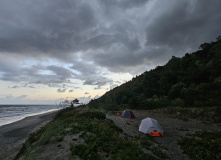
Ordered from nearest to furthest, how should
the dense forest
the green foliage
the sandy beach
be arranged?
the green foliage < the sandy beach < the dense forest

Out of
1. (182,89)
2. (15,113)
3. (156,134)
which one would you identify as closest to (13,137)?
(156,134)

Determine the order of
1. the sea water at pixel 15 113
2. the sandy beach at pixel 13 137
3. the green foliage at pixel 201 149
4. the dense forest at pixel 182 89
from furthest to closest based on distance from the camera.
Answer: the sea water at pixel 15 113
the dense forest at pixel 182 89
the sandy beach at pixel 13 137
the green foliage at pixel 201 149

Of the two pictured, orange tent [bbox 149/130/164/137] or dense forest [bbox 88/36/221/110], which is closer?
orange tent [bbox 149/130/164/137]

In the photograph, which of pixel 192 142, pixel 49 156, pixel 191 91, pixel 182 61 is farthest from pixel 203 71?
pixel 49 156

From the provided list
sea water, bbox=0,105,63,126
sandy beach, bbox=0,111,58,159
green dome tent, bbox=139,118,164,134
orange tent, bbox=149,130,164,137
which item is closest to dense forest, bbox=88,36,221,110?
green dome tent, bbox=139,118,164,134

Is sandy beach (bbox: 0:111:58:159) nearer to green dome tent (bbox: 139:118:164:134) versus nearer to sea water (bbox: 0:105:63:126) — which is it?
sea water (bbox: 0:105:63:126)

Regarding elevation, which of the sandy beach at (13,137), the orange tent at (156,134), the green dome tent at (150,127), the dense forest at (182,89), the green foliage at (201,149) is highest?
the dense forest at (182,89)

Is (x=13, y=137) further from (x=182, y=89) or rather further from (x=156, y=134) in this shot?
(x=182, y=89)

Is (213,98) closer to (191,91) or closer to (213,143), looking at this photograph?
(191,91)

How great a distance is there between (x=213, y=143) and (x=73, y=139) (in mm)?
8891

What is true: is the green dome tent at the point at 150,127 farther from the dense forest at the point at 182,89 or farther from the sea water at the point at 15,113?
the sea water at the point at 15,113

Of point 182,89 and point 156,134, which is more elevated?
point 182,89

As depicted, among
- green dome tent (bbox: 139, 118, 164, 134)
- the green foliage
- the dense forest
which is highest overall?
the dense forest

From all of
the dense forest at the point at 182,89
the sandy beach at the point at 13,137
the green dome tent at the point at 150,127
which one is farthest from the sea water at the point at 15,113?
the green dome tent at the point at 150,127
